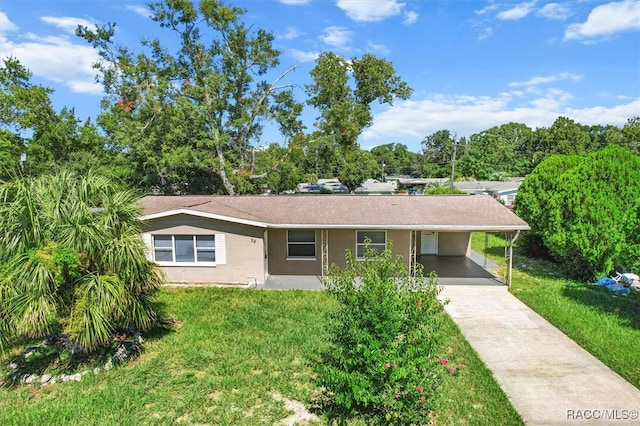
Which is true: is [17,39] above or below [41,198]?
above

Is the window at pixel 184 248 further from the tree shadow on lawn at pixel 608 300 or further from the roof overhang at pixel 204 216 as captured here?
the tree shadow on lawn at pixel 608 300

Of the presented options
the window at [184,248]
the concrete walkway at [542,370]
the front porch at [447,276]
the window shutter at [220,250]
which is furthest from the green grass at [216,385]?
the window at [184,248]

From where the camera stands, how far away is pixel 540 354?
8.62m

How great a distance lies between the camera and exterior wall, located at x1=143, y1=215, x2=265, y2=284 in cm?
1398

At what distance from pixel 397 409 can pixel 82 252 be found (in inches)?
249

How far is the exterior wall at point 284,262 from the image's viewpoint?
15234 millimetres

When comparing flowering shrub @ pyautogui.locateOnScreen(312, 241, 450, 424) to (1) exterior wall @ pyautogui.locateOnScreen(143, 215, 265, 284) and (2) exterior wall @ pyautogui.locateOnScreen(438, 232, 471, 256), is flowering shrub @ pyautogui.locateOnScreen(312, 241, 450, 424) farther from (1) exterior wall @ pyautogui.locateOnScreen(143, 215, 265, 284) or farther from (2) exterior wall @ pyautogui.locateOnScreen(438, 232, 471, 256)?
(2) exterior wall @ pyautogui.locateOnScreen(438, 232, 471, 256)

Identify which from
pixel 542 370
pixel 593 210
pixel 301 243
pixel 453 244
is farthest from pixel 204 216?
pixel 593 210

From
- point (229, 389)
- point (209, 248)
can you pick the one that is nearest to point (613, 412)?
point (229, 389)

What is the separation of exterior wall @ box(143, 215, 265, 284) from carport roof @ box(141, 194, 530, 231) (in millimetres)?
455

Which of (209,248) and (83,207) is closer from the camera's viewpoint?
(83,207)

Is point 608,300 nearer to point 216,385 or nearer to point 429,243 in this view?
point 429,243

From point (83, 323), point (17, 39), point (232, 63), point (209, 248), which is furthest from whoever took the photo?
point (232, 63)

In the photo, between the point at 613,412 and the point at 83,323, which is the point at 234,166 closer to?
the point at 83,323
